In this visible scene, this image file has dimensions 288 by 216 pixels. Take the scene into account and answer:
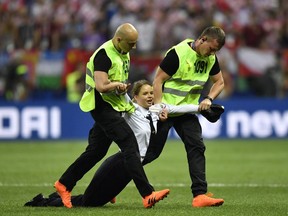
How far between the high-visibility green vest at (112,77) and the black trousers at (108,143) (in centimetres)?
8

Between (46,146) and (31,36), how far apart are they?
436cm

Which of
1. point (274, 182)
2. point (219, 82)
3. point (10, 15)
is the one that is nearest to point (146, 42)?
point (10, 15)

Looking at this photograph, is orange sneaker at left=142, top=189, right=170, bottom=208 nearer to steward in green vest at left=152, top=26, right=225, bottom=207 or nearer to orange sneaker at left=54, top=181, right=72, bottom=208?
steward in green vest at left=152, top=26, right=225, bottom=207

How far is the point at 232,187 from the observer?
13.2 metres

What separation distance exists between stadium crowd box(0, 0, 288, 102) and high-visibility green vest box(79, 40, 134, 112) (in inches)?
534

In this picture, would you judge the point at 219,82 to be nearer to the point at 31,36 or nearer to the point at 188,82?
the point at 188,82

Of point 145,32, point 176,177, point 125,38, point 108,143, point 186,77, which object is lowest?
point 176,177

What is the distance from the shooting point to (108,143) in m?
10.5

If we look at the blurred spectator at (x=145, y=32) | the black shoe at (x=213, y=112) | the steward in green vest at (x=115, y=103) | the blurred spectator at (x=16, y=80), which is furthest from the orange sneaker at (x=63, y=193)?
the blurred spectator at (x=145, y=32)

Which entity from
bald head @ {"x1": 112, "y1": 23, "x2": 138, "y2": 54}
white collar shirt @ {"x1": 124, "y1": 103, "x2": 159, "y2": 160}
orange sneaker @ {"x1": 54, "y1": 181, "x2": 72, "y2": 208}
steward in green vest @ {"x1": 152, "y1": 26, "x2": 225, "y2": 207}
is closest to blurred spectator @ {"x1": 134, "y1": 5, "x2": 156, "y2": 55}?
steward in green vest @ {"x1": 152, "y1": 26, "x2": 225, "y2": 207}

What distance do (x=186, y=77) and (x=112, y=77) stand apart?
112 centimetres

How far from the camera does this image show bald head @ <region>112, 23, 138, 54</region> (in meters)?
10.0

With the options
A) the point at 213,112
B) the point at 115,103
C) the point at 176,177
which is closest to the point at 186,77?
the point at 213,112

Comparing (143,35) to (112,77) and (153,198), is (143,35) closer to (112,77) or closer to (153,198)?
(112,77)
